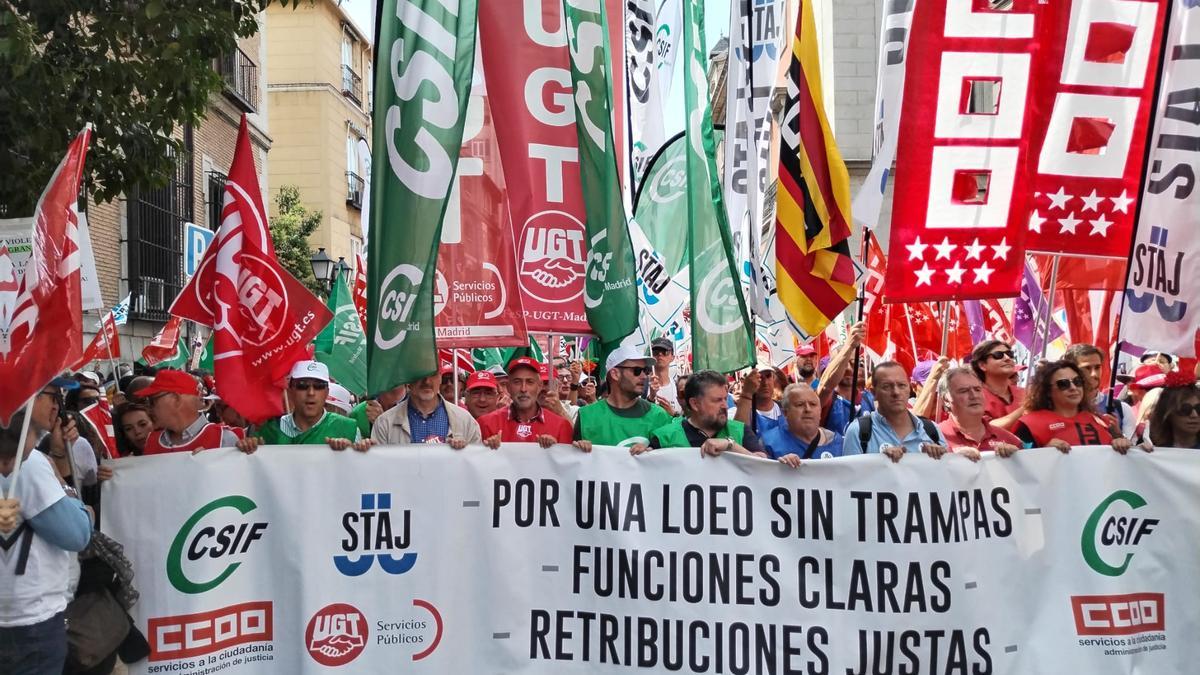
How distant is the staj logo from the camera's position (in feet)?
19.6

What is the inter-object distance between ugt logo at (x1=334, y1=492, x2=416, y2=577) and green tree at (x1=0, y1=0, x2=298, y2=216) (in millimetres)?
3613

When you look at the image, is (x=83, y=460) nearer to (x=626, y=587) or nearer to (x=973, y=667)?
(x=626, y=587)

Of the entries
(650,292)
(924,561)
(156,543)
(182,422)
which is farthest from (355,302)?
(924,561)

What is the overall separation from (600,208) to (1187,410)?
337cm

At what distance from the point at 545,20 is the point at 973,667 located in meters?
4.25

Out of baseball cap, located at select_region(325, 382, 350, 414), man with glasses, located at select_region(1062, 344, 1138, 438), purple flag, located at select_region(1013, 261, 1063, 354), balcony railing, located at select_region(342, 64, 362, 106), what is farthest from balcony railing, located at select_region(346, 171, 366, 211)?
man with glasses, located at select_region(1062, 344, 1138, 438)

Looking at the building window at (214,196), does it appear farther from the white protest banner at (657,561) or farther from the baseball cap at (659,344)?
the white protest banner at (657,561)

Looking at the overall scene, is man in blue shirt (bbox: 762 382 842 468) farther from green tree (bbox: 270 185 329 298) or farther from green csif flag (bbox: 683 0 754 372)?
green tree (bbox: 270 185 329 298)

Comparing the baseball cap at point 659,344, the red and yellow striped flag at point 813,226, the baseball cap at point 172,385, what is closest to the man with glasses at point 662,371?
the baseball cap at point 659,344

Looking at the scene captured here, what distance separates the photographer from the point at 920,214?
7.15 meters

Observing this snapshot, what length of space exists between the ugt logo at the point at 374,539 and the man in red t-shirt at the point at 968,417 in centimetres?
287

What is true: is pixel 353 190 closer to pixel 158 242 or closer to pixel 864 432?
pixel 158 242

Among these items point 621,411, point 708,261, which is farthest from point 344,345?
point 621,411

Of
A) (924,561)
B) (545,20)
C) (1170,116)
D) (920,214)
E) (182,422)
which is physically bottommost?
(924,561)
